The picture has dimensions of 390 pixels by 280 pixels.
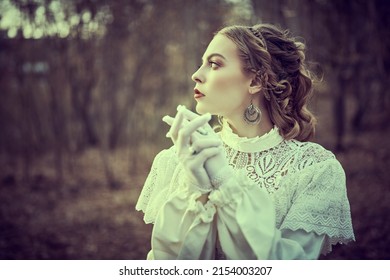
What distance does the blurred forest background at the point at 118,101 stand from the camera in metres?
3.51

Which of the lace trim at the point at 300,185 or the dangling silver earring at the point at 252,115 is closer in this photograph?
the lace trim at the point at 300,185

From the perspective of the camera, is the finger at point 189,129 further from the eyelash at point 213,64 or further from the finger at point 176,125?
the eyelash at point 213,64

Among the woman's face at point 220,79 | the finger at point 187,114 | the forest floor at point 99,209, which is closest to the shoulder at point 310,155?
the woman's face at point 220,79

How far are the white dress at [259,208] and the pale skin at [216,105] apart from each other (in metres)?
0.05

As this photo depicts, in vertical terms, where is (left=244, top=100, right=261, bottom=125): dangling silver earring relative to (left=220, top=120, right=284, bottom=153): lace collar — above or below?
above

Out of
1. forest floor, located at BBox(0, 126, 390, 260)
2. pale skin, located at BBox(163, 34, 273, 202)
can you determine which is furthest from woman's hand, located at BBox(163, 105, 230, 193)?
forest floor, located at BBox(0, 126, 390, 260)

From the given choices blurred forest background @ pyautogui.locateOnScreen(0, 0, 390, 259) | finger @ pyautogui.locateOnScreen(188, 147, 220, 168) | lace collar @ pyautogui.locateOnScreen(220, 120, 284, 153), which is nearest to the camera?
finger @ pyautogui.locateOnScreen(188, 147, 220, 168)

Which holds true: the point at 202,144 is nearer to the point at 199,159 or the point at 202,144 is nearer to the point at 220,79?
the point at 199,159

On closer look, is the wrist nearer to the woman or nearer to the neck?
the woman

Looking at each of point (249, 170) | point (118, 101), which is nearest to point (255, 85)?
point (249, 170)

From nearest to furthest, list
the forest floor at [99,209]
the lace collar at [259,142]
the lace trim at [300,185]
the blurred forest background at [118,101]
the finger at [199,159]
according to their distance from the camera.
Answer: the finger at [199,159]
the lace trim at [300,185]
the lace collar at [259,142]
the forest floor at [99,209]
the blurred forest background at [118,101]

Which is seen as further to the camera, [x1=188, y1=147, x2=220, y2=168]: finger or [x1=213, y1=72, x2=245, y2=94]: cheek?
[x1=213, y1=72, x2=245, y2=94]: cheek

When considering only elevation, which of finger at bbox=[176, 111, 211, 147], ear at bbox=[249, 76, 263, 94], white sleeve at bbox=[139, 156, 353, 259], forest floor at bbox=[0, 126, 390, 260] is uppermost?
ear at bbox=[249, 76, 263, 94]

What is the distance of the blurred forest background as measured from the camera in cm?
351
